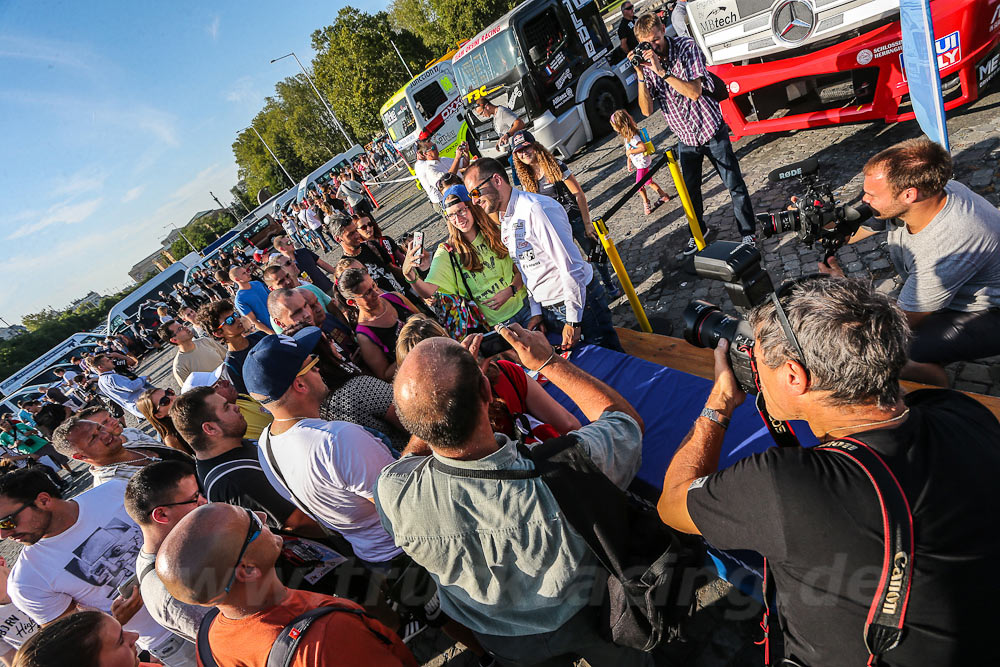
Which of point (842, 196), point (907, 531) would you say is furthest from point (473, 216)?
point (842, 196)

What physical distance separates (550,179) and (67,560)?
4.62 m

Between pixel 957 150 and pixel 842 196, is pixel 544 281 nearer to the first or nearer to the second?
pixel 842 196

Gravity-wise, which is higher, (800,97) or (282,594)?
(282,594)

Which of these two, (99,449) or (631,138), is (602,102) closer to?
(631,138)

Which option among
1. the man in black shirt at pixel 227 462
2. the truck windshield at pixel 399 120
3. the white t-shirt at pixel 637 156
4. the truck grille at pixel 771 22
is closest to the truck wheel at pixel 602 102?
the white t-shirt at pixel 637 156

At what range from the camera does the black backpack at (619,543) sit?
139 centimetres

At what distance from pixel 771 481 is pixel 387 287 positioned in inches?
176

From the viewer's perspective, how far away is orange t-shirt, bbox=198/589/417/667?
1483 mm

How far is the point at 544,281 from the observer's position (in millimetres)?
3180

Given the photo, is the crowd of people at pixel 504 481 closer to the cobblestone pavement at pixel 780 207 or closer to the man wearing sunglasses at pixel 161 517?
the man wearing sunglasses at pixel 161 517

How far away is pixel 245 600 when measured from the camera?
64.1 inches

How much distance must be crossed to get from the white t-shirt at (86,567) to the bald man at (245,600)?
147 cm

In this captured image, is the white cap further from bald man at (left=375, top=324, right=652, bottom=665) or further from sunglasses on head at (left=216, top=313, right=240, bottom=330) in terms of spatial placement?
bald man at (left=375, top=324, right=652, bottom=665)

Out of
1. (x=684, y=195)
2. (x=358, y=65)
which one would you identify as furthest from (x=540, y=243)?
(x=358, y=65)
